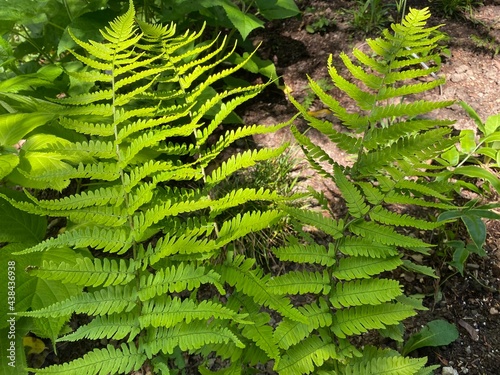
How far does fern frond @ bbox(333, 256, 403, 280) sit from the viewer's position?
143 centimetres

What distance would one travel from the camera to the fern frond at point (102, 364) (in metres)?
1.22

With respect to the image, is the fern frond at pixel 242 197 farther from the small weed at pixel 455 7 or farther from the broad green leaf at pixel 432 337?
the small weed at pixel 455 7

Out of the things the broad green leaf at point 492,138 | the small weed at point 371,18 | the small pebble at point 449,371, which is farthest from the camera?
the small weed at point 371,18

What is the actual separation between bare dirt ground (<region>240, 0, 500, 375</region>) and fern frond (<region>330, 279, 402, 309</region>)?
739mm

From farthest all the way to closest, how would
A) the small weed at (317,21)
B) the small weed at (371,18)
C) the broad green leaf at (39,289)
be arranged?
the small weed at (317,21), the small weed at (371,18), the broad green leaf at (39,289)

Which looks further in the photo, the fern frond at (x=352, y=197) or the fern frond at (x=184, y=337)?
the fern frond at (x=352, y=197)

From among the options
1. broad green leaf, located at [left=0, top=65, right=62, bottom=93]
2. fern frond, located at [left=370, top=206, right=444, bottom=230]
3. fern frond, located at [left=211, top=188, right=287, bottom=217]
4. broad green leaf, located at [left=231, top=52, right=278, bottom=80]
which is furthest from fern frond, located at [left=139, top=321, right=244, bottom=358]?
broad green leaf, located at [left=231, top=52, right=278, bottom=80]

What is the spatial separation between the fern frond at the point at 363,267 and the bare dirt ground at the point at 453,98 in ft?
2.45

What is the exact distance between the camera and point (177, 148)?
5.39 feet

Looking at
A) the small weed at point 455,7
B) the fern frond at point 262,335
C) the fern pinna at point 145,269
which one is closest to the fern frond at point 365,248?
the fern pinna at point 145,269

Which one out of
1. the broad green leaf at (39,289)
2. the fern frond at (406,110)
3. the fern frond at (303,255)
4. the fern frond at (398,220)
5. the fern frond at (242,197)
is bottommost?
the broad green leaf at (39,289)

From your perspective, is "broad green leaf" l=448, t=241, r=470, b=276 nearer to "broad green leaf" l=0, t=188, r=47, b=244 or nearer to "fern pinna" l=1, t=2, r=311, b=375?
"fern pinna" l=1, t=2, r=311, b=375

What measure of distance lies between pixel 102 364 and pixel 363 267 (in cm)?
86

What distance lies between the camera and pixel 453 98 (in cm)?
289
